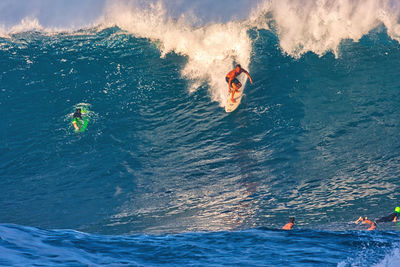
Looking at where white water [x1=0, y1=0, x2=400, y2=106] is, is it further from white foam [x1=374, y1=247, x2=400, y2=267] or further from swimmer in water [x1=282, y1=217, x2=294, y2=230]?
white foam [x1=374, y1=247, x2=400, y2=267]

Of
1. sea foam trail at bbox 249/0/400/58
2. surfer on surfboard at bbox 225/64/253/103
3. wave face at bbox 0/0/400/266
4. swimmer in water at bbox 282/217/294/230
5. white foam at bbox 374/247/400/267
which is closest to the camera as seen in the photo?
white foam at bbox 374/247/400/267

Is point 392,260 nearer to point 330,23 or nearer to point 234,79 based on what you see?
point 234,79

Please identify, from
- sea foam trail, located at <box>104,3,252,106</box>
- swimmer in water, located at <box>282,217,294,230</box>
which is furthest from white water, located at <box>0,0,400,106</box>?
swimmer in water, located at <box>282,217,294,230</box>

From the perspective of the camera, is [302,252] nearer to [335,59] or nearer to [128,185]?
[128,185]

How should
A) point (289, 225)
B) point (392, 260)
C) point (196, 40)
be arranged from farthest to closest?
point (196, 40) → point (289, 225) → point (392, 260)

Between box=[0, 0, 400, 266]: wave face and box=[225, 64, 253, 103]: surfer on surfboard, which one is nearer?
box=[0, 0, 400, 266]: wave face

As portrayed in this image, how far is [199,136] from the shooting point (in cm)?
1328

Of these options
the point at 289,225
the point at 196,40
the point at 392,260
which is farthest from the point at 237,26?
the point at 392,260

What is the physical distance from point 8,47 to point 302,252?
13040 millimetres

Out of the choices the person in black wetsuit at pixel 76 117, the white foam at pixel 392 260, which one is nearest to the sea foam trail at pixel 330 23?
the person in black wetsuit at pixel 76 117

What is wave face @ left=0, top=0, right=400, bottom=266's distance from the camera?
852 centimetres

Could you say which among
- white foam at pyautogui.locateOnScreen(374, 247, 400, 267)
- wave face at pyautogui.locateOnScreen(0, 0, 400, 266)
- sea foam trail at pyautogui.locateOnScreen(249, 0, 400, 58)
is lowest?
white foam at pyautogui.locateOnScreen(374, 247, 400, 267)

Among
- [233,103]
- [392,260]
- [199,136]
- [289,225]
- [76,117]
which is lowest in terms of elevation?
[392,260]

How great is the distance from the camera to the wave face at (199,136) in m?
8.52
